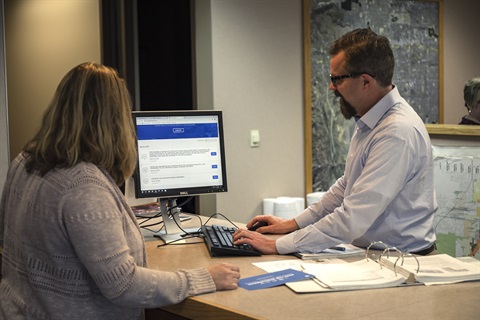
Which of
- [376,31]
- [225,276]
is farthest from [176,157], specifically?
[376,31]

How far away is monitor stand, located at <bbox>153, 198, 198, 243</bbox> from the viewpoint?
248 cm

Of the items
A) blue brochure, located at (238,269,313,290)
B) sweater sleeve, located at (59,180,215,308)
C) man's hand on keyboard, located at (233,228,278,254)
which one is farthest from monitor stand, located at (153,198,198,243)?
sweater sleeve, located at (59,180,215,308)

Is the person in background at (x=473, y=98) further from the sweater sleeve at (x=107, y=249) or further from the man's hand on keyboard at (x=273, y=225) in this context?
the sweater sleeve at (x=107, y=249)

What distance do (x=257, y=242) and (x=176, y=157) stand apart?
53 centimetres

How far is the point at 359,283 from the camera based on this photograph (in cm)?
177

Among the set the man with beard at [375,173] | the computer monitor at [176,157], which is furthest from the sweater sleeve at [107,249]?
the computer monitor at [176,157]

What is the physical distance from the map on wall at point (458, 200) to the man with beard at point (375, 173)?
102 cm

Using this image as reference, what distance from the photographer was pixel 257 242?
220 centimetres

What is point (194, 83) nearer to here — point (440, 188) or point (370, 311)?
point (440, 188)

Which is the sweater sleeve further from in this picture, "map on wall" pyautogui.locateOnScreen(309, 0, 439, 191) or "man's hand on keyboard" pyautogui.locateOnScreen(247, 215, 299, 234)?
"map on wall" pyautogui.locateOnScreen(309, 0, 439, 191)

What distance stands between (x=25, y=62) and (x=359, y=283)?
14.2ft

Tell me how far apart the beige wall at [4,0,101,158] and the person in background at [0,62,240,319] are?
312cm

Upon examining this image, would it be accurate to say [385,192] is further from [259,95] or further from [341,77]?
[259,95]

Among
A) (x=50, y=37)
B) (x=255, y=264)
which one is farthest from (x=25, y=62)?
(x=255, y=264)
